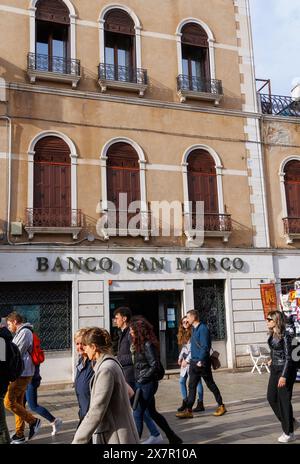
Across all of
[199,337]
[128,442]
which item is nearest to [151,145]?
[199,337]

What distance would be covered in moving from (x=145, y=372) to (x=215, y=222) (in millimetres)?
8925

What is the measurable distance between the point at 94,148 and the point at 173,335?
19.5ft

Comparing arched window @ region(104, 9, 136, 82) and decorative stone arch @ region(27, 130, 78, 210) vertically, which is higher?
arched window @ region(104, 9, 136, 82)

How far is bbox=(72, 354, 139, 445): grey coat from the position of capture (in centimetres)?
397

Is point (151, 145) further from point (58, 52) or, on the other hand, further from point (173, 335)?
point (173, 335)

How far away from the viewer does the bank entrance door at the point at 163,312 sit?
A: 14477 millimetres

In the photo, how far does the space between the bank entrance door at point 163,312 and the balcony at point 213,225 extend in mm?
1989

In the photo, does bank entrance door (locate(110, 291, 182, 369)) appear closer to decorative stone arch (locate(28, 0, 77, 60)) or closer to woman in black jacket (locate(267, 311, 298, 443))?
decorative stone arch (locate(28, 0, 77, 60))

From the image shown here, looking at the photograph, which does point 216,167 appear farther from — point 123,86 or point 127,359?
point 127,359

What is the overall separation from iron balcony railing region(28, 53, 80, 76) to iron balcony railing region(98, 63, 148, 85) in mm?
773

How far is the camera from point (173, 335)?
14.7 meters

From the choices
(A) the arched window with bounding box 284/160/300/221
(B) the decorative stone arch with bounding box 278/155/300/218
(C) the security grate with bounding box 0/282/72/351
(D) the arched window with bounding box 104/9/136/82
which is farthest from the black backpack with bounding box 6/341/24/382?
(A) the arched window with bounding box 284/160/300/221

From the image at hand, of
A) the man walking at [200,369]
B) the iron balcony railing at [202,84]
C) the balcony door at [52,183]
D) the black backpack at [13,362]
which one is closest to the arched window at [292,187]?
the iron balcony railing at [202,84]

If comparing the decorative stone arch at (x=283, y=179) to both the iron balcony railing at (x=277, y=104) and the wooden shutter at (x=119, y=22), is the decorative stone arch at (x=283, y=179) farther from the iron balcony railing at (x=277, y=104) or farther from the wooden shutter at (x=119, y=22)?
the wooden shutter at (x=119, y=22)
